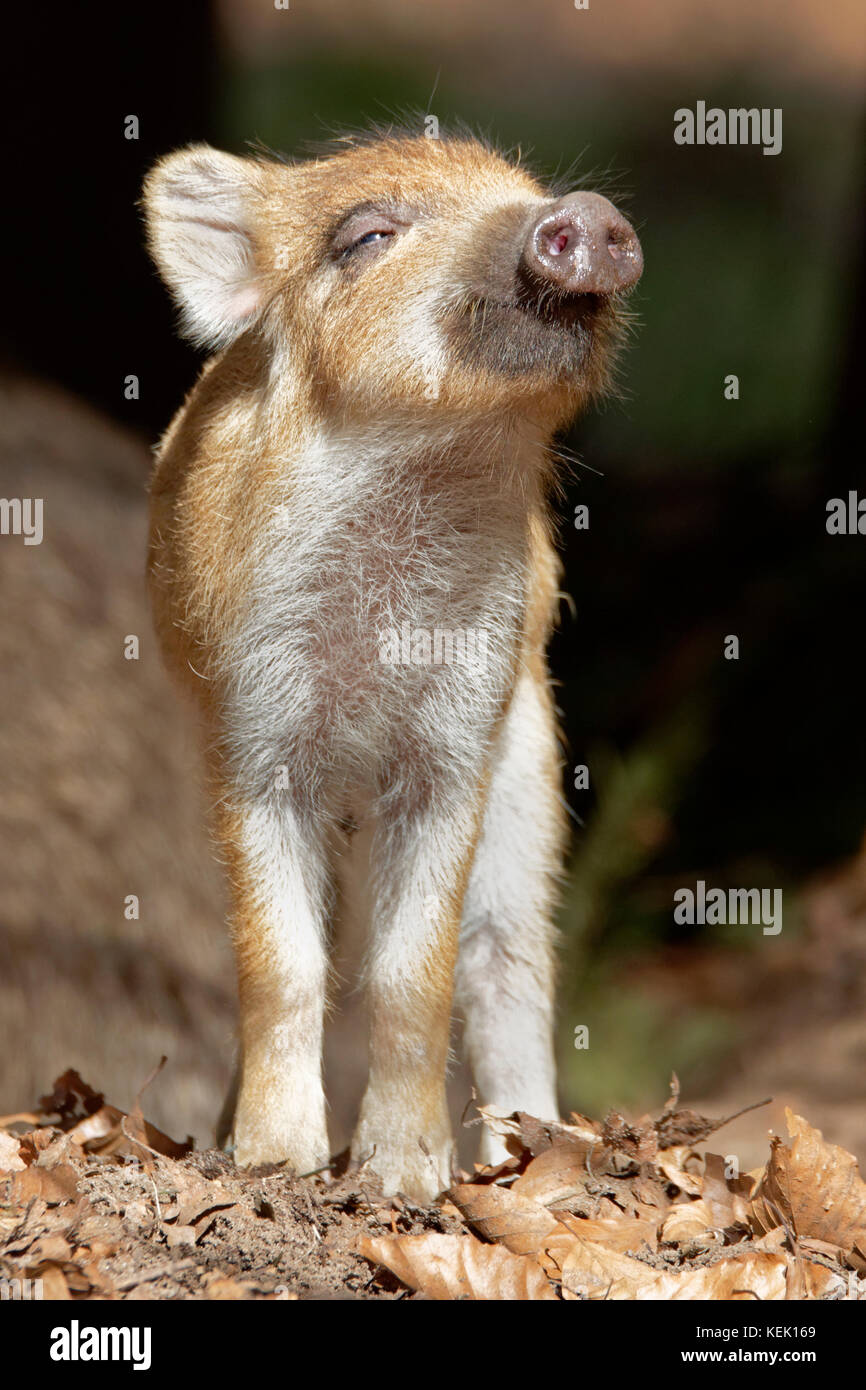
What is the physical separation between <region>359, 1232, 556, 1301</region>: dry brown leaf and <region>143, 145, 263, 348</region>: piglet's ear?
2714 millimetres

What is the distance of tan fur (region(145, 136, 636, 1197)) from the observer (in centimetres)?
402

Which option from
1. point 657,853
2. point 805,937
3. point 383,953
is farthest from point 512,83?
point 383,953

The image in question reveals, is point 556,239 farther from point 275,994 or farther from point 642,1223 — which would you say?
point 642,1223

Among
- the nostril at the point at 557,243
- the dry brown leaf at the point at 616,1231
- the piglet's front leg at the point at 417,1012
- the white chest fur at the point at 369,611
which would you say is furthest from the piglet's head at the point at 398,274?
the dry brown leaf at the point at 616,1231

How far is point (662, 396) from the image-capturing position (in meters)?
14.2

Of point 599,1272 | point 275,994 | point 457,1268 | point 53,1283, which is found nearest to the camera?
point 53,1283

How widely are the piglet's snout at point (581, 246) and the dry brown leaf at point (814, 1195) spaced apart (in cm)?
229

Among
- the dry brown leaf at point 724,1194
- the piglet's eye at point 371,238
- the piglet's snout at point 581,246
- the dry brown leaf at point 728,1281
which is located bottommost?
the dry brown leaf at point 728,1281

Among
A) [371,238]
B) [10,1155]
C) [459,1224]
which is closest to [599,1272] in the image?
[459,1224]

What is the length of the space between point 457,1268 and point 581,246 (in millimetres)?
2536

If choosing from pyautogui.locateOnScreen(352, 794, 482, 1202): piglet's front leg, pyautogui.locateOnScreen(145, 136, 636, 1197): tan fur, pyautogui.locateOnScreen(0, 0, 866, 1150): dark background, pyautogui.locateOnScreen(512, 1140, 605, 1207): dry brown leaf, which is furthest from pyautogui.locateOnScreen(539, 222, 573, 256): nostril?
pyautogui.locateOnScreen(0, 0, 866, 1150): dark background

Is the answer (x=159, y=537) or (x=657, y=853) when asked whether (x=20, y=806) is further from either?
(x=657, y=853)

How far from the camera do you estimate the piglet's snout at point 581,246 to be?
3617 mm

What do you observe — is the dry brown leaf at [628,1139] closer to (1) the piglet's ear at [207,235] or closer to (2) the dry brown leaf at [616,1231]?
(2) the dry brown leaf at [616,1231]
